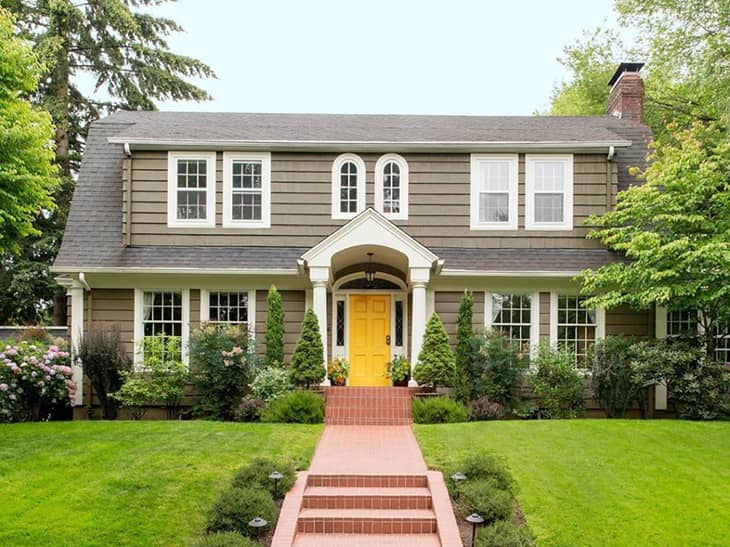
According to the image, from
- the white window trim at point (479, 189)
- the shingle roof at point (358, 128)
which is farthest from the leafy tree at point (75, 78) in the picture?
the white window trim at point (479, 189)

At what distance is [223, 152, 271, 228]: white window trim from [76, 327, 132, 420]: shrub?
11.2 feet

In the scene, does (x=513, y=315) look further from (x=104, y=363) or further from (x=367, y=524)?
(x=104, y=363)

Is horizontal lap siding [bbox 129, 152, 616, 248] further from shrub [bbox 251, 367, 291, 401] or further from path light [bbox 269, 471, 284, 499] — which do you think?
path light [bbox 269, 471, 284, 499]

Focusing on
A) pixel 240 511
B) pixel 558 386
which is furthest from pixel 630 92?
pixel 240 511

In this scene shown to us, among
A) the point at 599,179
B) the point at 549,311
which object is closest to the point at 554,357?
the point at 549,311

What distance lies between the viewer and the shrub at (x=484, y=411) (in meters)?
13.6

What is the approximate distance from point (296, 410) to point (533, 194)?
709 centimetres

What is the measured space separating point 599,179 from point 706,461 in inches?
288

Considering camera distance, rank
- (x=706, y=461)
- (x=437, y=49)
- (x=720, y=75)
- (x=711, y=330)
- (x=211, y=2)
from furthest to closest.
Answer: (x=437, y=49), (x=211, y=2), (x=720, y=75), (x=711, y=330), (x=706, y=461)

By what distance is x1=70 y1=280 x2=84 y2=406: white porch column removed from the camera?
14.9 m

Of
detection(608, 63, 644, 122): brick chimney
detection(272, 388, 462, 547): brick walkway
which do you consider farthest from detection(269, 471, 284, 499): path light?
detection(608, 63, 644, 122): brick chimney

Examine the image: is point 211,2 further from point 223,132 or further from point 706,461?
point 706,461

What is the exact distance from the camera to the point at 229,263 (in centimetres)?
1495

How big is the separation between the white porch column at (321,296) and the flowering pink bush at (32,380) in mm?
5011
